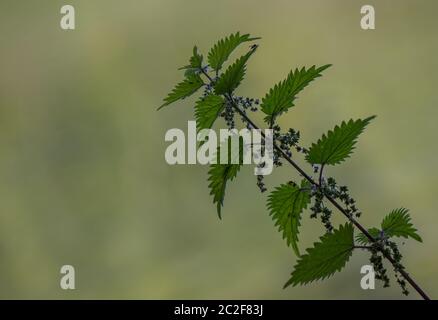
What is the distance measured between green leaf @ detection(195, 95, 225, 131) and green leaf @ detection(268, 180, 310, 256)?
1.03 ft

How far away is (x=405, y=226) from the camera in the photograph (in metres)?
1.58

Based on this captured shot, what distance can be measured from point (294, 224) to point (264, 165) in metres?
0.22

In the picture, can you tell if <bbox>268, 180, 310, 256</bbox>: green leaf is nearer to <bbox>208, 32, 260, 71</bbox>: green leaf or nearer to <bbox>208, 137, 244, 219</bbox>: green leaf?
<bbox>208, 137, 244, 219</bbox>: green leaf

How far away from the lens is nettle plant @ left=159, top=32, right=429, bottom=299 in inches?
56.2

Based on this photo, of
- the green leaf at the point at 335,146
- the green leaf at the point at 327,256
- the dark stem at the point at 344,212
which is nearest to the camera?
the dark stem at the point at 344,212

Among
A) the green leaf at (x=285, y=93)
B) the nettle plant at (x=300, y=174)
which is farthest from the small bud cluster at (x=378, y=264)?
the green leaf at (x=285, y=93)

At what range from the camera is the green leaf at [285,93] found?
170 centimetres

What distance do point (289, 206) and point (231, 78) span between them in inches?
17.0

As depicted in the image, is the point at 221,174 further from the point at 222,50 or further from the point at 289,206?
the point at 222,50

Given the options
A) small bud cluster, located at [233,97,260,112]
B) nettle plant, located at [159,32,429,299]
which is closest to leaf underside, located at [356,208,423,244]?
nettle plant, located at [159,32,429,299]

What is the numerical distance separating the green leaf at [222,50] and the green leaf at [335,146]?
0.44 meters

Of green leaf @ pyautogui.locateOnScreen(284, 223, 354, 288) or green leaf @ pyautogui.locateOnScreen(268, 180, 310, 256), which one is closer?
green leaf @ pyautogui.locateOnScreen(284, 223, 354, 288)

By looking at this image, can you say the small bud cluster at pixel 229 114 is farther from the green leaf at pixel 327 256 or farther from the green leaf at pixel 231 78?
the green leaf at pixel 327 256
